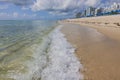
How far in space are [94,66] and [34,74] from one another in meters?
2.60

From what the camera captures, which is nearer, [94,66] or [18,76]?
[18,76]

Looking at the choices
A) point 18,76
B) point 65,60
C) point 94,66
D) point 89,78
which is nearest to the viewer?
point 89,78

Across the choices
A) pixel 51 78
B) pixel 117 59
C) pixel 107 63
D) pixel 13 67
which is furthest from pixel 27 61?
pixel 117 59

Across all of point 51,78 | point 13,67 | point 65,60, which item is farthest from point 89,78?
point 13,67

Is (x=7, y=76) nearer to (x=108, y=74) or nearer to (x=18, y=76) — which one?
(x=18, y=76)

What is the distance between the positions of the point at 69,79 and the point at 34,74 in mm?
1538

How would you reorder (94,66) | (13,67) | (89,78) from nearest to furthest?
(89,78) < (94,66) < (13,67)

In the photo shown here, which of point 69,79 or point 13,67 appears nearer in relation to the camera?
point 69,79

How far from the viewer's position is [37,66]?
288 inches

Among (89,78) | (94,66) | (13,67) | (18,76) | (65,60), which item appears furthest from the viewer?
(65,60)

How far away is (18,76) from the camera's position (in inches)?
240

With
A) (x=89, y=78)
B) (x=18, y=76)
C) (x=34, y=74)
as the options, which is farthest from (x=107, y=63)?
(x=18, y=76)

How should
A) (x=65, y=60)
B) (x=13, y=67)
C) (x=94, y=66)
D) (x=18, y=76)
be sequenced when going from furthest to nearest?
(x=65, y=60) → (x=13, y=67) → (x=94, y=66) → (x=18, y=76)

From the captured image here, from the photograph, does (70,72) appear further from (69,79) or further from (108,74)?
(108,74)
